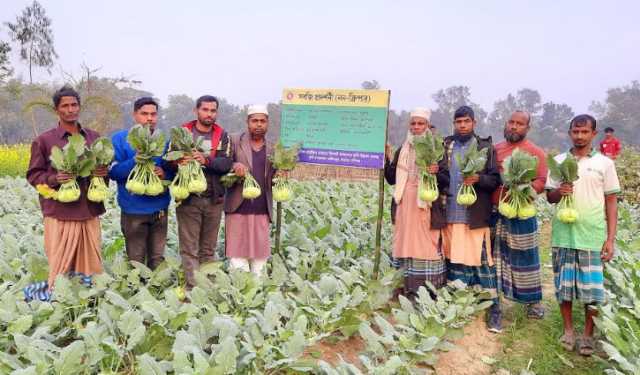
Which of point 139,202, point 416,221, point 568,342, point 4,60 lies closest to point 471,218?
point 416,221

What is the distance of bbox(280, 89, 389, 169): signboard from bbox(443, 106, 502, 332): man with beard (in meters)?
0.73

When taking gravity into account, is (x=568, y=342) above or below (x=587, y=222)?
below

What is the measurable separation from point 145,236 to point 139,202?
1.19ft

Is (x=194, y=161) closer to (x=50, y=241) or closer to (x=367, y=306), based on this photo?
(x=50, y=241)

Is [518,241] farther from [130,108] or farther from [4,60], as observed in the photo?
[130,108]

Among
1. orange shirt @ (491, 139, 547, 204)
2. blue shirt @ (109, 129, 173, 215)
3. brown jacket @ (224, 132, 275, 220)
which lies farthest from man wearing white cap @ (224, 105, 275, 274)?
orange shirt @ (491, 139, 547, 204)

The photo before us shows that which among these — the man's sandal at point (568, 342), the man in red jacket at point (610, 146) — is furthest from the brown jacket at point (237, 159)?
the man in red jacket at point (610, 146)

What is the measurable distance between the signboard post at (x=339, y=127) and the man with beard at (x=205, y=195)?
2.82 ft

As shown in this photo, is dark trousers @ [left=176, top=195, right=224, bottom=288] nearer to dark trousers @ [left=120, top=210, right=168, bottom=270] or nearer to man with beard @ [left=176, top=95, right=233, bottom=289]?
man with beard @ [left=176, top=95, right=233, bottom=289]

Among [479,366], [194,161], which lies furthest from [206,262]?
[479,366]

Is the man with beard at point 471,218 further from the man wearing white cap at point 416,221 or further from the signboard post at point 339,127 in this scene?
the signboard post at point 339,127

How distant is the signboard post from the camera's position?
192 inches

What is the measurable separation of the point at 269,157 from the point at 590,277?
9.56ft

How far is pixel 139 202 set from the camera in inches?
164
